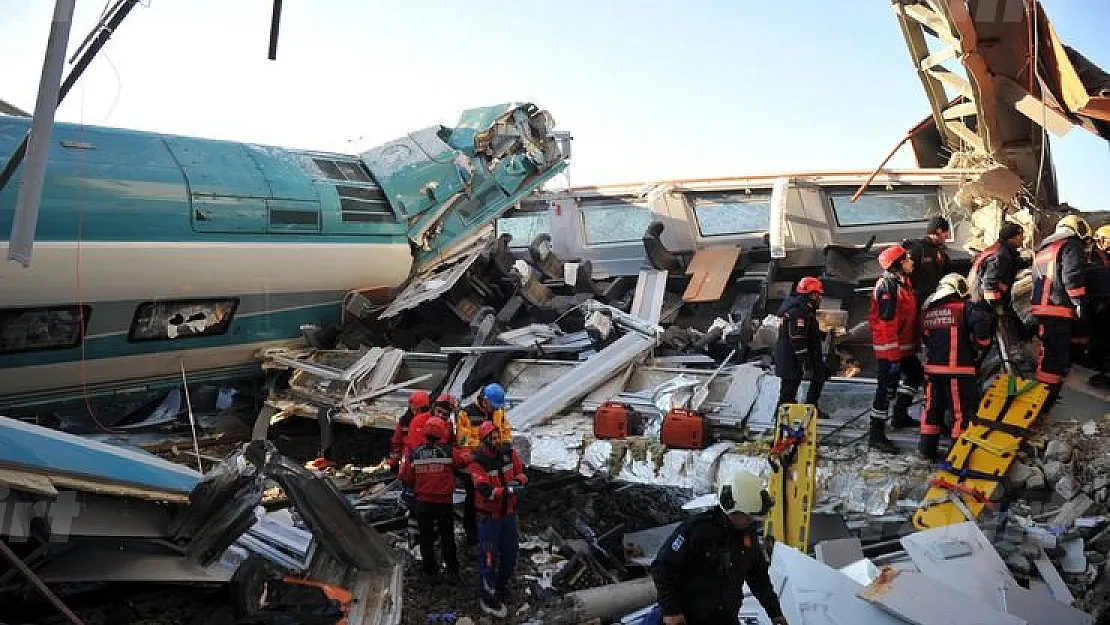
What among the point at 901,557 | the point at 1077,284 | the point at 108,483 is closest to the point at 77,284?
the point at 108,483

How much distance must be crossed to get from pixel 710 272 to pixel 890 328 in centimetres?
364

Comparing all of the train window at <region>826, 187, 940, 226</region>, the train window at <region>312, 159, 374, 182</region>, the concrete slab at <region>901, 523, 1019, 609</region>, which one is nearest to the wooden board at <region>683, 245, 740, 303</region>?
the train window at <region>826, 187, 940, 226</region>

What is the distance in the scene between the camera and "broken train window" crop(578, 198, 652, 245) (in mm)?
10391

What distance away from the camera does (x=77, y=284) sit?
25.2 feet

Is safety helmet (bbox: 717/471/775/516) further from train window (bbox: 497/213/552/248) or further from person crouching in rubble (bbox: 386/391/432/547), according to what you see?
train window (bbox: 497/213/552/248)

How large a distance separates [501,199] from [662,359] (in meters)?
4.40

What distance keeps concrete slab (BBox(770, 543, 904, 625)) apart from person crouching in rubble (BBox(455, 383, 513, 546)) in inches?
81.0

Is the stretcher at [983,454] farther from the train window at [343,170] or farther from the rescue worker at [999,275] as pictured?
the train window at [343,170]

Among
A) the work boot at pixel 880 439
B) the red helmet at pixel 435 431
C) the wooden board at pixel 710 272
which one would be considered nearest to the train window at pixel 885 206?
the wooden board at pixel 710 272

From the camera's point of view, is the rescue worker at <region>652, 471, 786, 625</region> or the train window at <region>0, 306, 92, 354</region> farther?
the train window at <region>0, 306, 92, 354</region>

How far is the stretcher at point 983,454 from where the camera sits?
490 centimetres

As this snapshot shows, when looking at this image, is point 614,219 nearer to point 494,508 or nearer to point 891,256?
point 891,256

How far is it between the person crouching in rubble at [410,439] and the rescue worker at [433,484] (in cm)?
10

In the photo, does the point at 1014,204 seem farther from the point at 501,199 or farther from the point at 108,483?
the point at 108,483
